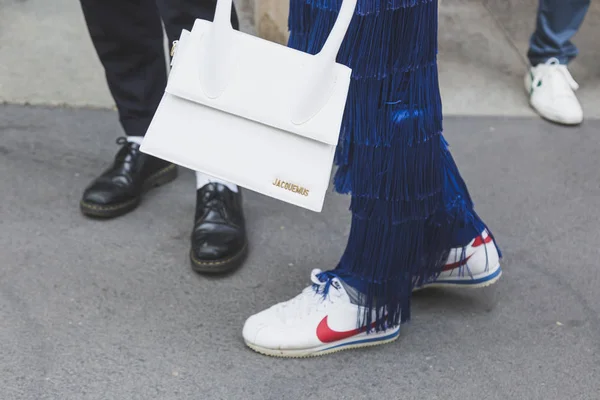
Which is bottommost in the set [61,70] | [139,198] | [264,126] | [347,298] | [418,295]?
[61,70]

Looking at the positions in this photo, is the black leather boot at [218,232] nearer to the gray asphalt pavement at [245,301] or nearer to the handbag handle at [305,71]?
the gray asphalt pavement at [245,301]

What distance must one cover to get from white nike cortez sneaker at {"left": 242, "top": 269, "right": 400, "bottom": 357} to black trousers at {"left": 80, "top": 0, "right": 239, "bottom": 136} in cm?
57

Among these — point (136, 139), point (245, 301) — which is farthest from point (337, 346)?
point (136, 139)

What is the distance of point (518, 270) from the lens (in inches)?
57.4

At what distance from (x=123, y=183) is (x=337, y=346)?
67 centimetres

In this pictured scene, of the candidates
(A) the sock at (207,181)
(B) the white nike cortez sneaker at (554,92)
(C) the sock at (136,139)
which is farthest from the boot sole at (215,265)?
(B) the white nike cortez sneaker at (554,92)

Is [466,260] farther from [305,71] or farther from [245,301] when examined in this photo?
[305,71]

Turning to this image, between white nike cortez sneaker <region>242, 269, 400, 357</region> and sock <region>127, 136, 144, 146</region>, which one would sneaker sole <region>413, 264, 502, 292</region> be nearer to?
white nike cortez sneaker <region>242, 269, 400, 357</region>

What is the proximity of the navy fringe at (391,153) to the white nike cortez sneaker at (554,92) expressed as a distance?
1064 mm

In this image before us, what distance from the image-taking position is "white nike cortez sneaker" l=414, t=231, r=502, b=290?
125cm

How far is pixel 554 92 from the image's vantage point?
2.16 meters

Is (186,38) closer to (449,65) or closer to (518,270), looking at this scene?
(518,270)

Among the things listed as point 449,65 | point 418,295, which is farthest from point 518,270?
point 449,65

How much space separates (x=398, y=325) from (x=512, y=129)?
42.4 inches
